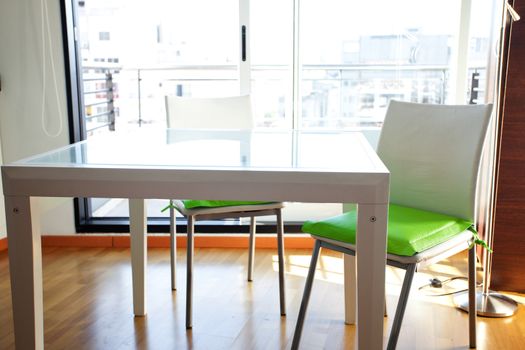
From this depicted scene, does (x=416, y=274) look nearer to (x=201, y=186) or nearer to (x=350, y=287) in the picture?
(x=350, y=287)

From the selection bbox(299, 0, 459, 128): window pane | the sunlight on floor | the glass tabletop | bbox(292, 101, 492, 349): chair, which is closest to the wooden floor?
the sunlight on floor

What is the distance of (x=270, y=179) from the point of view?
4.93 feet

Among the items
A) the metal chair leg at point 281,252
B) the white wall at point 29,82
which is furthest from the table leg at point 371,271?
the white wall at point 29,82

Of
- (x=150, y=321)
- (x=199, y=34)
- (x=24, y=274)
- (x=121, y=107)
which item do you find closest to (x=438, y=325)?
(x=150, y=321)

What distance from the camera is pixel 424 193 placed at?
217cm

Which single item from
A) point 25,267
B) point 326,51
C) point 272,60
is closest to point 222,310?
point 25,267

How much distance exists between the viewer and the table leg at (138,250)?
7.66 feet

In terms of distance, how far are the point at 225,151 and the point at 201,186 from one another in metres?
0.33

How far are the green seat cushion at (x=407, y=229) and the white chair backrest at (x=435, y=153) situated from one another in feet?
0.25

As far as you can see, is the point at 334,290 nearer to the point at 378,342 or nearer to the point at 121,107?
the point at 378,342

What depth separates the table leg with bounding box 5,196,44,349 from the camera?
161 cm

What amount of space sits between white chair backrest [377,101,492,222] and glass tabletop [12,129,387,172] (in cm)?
17

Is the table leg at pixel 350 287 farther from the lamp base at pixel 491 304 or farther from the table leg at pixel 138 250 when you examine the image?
the table leg at pixel 138 250

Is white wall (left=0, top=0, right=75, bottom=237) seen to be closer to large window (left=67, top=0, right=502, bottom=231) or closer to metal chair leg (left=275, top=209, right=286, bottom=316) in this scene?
large window (left=67, top=0, right=502, bottom=231)
